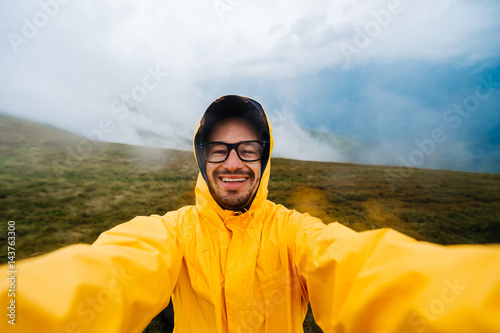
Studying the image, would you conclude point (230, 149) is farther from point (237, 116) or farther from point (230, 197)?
point (230, 197)

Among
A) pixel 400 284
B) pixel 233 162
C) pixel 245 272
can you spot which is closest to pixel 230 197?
pixel 233 162

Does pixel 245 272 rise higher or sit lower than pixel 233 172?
lower

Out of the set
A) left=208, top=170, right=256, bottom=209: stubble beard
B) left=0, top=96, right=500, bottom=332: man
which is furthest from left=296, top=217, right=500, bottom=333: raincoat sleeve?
left=208, top=170, right=256, bottom=209: stubble beard

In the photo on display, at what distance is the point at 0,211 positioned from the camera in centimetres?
978

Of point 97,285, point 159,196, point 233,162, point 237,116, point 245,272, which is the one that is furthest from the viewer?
point 159,196

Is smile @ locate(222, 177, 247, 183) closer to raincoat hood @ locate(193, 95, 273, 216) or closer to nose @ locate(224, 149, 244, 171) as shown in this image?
nose @ locate(224, 149, 244, 171)

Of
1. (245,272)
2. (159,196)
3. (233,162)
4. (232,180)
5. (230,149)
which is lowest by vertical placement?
(159,196)

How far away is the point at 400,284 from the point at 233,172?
2.43 metres

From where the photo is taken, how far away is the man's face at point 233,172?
120 inches

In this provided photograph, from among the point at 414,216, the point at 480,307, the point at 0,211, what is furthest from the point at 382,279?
the point at 414,216

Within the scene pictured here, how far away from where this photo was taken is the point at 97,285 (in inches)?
60.6

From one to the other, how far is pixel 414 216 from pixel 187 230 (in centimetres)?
1706

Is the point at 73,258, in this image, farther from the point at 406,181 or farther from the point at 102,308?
the point at 406,181

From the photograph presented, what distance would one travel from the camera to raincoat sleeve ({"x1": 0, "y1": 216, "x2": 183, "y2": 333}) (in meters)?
1.31
